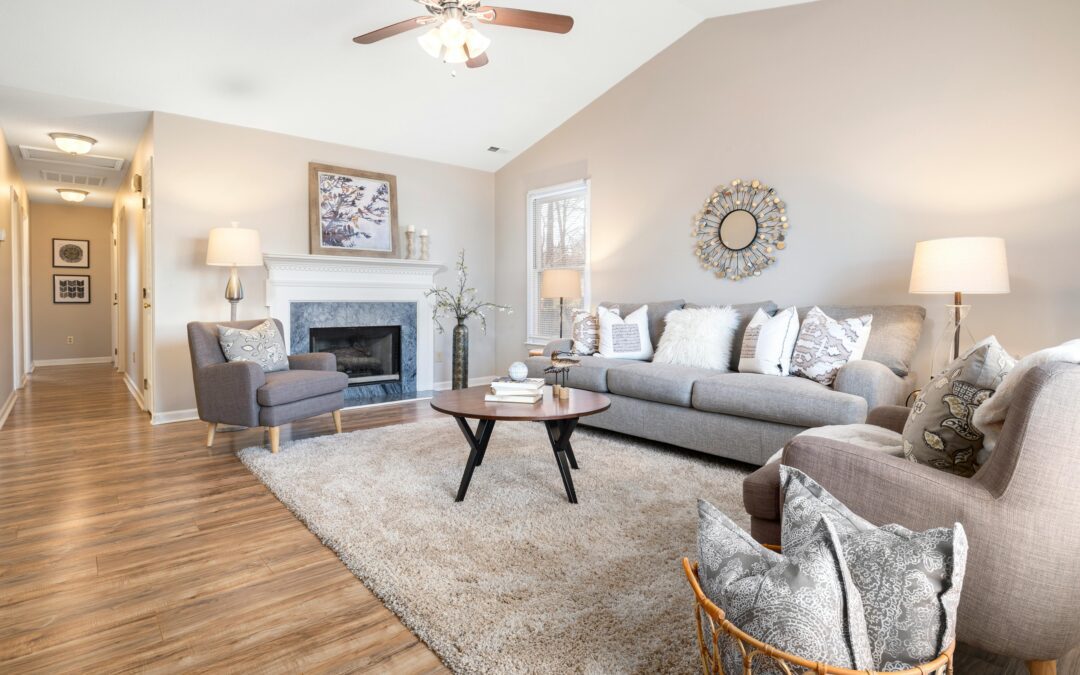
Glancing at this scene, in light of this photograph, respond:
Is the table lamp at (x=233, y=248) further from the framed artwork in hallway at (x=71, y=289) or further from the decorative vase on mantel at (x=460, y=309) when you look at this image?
the framed artwork in hallway at (x=71, y=289)

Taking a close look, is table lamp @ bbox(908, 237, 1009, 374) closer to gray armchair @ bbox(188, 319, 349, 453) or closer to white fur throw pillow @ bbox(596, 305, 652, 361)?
white fur throw pillow @ bbox(596, 305, 652, 361)

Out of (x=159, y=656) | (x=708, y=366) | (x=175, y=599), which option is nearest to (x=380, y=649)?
(x=159, y=656)

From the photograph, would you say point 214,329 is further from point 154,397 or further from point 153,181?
point 153,181

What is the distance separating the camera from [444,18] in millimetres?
2877

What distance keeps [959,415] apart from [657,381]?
7.06 ft

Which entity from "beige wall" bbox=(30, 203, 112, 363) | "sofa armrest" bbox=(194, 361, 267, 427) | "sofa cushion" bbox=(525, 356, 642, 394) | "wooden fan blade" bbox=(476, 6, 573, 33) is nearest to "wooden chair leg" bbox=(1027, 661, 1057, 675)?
"sofa cushion" bbox=(525, 356, 642, 394)

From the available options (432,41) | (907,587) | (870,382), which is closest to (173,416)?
(432,41)

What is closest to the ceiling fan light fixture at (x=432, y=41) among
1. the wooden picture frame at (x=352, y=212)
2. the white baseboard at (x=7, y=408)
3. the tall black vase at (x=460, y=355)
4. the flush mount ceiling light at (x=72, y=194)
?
the wooden picture frame at (x=352, y=212)

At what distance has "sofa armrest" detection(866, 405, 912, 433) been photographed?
2.19m

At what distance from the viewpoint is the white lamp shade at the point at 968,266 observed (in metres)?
2.75

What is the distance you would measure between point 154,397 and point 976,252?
5.47m

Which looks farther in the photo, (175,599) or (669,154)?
(669,154)

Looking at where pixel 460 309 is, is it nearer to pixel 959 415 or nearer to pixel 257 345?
pixel 257 345

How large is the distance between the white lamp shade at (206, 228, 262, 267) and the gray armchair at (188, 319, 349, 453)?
0.68 meters
